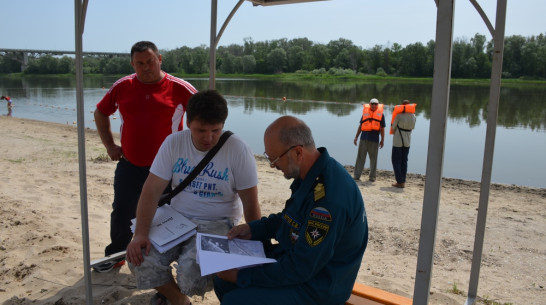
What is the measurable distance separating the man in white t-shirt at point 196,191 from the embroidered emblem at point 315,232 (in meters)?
0.86

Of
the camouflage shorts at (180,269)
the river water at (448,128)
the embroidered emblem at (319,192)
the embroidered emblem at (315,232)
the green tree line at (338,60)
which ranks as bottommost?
the river water at (448,128)

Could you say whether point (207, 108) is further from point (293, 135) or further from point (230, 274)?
point (230, 274)

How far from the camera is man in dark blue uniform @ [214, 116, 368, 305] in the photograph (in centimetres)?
185

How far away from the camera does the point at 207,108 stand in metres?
2.50

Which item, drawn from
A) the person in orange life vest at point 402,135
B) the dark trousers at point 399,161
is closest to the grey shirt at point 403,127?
the person in orange life vest at point 402,135

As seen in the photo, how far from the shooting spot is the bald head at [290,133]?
78.4 inches

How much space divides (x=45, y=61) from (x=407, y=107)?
3048 inches

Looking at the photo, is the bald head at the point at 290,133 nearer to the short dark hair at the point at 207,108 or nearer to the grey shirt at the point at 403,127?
the short dark hair at the point at 207,108

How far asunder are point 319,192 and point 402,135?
7184mm

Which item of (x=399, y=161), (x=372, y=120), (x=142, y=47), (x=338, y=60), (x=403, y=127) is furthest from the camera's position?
(x=338, y=60)

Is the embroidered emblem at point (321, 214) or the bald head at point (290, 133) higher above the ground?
the bald head at point (290, 133)

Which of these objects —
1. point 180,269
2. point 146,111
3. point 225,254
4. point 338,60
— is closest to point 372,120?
point 146,111

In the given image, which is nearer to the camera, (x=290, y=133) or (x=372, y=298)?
(x=290, y=133)

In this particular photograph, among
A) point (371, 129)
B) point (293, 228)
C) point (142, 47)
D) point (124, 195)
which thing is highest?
point (142, 47)
